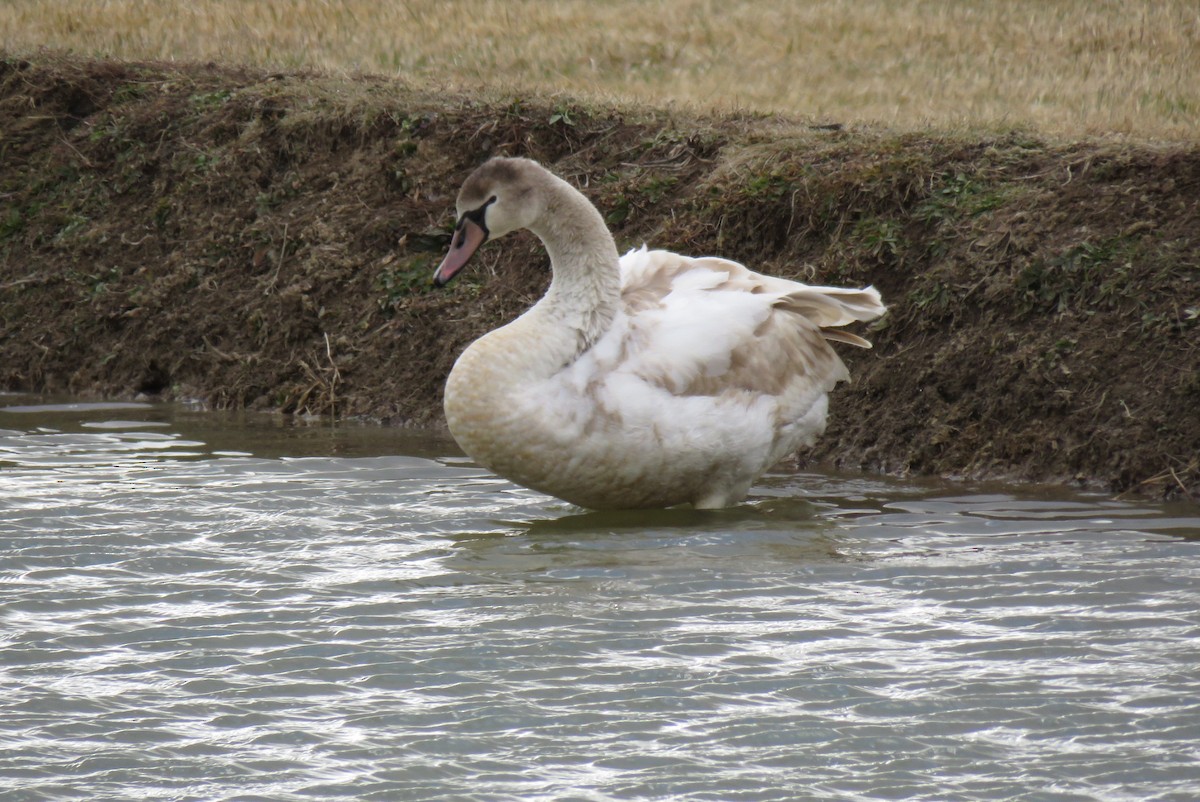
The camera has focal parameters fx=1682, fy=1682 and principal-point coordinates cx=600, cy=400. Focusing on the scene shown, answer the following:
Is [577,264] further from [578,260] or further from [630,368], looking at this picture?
[630,368]

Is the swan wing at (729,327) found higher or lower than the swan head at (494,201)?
Result: lower

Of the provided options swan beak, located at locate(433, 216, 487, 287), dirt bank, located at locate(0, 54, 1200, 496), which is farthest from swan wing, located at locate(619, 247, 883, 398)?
dirt bank, located at locate(0, 54, 1200, 496)

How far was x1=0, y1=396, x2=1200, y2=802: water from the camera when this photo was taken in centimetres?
418

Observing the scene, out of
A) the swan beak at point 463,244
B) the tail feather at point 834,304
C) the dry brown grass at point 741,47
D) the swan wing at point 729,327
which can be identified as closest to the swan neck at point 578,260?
the swan wing at point 729,327

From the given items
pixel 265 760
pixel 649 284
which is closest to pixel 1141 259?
pixel 649 284

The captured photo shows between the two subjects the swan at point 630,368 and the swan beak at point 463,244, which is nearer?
the swan at point 630,368

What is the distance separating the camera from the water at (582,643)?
13.7 feet

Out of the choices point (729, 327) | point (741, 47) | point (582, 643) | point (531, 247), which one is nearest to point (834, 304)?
point (729, 327)

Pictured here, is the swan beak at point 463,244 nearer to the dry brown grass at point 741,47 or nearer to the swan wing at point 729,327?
the swan wing at point 729,327

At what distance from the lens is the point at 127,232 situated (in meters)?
11.0

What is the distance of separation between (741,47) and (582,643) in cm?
886

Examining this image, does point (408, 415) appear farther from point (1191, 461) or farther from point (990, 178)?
point (1191, 461)

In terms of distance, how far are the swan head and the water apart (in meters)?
1.14

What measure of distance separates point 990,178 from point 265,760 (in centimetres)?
583
